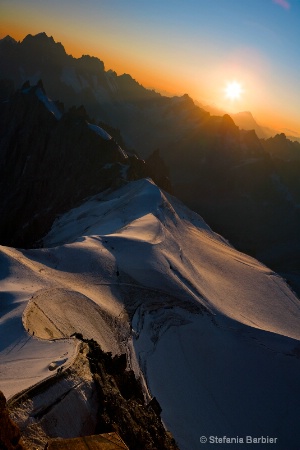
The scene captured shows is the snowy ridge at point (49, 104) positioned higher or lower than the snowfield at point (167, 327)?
higher

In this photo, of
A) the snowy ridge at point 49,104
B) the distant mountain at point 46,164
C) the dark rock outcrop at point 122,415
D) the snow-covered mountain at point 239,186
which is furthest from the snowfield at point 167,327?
the snow-covered mountain at point 239,186

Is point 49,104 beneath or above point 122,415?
above

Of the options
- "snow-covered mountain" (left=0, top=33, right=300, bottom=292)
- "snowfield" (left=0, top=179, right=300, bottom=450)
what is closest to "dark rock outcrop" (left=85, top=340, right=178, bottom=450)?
"snowfield" (left=0, top=179, right=300, bottom=450)

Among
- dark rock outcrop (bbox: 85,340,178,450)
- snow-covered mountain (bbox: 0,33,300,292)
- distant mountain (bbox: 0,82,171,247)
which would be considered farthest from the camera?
snow-covered mountain (bbox: 0,33,300,292)

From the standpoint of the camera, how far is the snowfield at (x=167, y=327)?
27906mm

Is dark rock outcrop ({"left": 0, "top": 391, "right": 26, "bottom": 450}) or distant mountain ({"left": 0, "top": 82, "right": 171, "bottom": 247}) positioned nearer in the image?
A: dark rock outcrop ({"left": 0, "top": 391, "right": 26, "bottom": 450})

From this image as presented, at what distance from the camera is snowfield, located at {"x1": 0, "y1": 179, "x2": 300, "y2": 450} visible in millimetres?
27906

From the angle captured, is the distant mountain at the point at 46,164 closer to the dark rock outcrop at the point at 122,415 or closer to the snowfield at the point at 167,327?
the snowfield at the point at 167,327

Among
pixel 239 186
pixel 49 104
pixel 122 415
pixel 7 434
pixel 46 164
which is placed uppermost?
pixel 49 104

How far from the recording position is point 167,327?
3931 cm

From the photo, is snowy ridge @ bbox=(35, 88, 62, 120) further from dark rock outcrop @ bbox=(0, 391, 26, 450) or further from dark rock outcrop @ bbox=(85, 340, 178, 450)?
dark rock outcrop @ bbox=(0, 391, 26, 450)

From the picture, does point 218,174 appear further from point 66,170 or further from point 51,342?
point 51,342

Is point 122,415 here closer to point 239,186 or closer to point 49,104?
point 49,104

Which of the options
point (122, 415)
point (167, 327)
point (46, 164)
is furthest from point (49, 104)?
point (122, 415)
